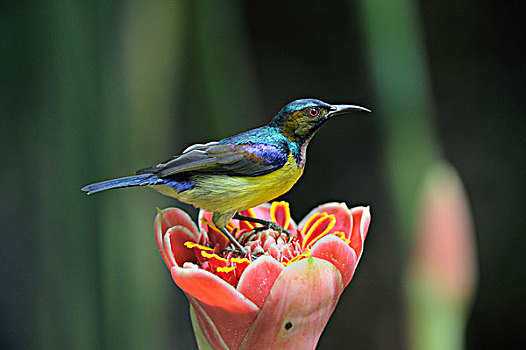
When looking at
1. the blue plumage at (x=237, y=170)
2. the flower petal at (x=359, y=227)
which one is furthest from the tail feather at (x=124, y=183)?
the flower petal at (x=359, y=227)

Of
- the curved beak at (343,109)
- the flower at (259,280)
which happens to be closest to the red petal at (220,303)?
the flower at (259,280)

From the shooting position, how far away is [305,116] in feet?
0.93

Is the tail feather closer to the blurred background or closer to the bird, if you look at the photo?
the bird

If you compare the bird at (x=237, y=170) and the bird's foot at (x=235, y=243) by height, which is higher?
the bird at (x=237, y=170)

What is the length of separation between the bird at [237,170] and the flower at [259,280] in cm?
2

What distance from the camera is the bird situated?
275 mm

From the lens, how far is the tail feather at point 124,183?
0.26m

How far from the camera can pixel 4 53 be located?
0.47 meters

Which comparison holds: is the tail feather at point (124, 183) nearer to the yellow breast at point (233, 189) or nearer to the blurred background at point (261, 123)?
the yellow breast at point (233, 189)

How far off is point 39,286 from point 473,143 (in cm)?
57

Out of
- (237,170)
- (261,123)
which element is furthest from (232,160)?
(261,123)

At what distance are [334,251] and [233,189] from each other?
6 centimetres

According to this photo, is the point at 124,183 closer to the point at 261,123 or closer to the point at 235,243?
the point at 235,243

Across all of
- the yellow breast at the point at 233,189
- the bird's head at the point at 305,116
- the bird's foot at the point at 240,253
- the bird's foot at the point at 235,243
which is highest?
the bird's head at the point at 305,116
